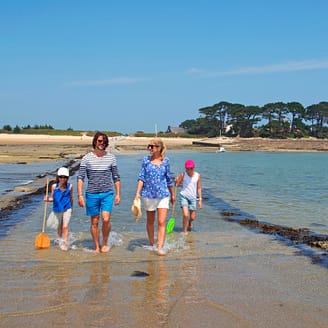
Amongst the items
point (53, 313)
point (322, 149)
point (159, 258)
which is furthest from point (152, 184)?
point (322, 149)

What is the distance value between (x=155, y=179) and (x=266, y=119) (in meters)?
88.6

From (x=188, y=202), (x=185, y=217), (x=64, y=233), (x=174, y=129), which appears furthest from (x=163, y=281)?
(x=174, y=129)

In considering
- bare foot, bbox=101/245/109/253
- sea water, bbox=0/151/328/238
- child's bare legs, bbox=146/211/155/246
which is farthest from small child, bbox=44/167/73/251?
sea water, bbox=0/151/328/238

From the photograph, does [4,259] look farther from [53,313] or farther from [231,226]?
[231,226]

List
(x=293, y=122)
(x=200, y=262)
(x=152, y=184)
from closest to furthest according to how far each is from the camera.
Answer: (x=200, y=262) < (x=152, y=184) < (x=293, y=122)

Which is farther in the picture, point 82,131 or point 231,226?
point 82,131

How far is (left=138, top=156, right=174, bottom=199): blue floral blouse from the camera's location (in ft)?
22.7

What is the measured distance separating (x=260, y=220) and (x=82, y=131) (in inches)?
3725

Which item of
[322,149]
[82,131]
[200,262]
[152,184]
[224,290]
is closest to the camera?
[224,290]

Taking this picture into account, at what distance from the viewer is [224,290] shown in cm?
504

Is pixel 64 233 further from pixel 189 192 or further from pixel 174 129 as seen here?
pixel 174 129

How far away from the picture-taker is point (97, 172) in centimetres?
666

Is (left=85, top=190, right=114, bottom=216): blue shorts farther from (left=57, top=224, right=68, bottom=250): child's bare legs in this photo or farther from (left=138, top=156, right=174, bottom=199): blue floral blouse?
(left=57, top=224, right=68, bottom=250): child's bare legs

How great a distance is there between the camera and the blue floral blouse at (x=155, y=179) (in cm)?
692
